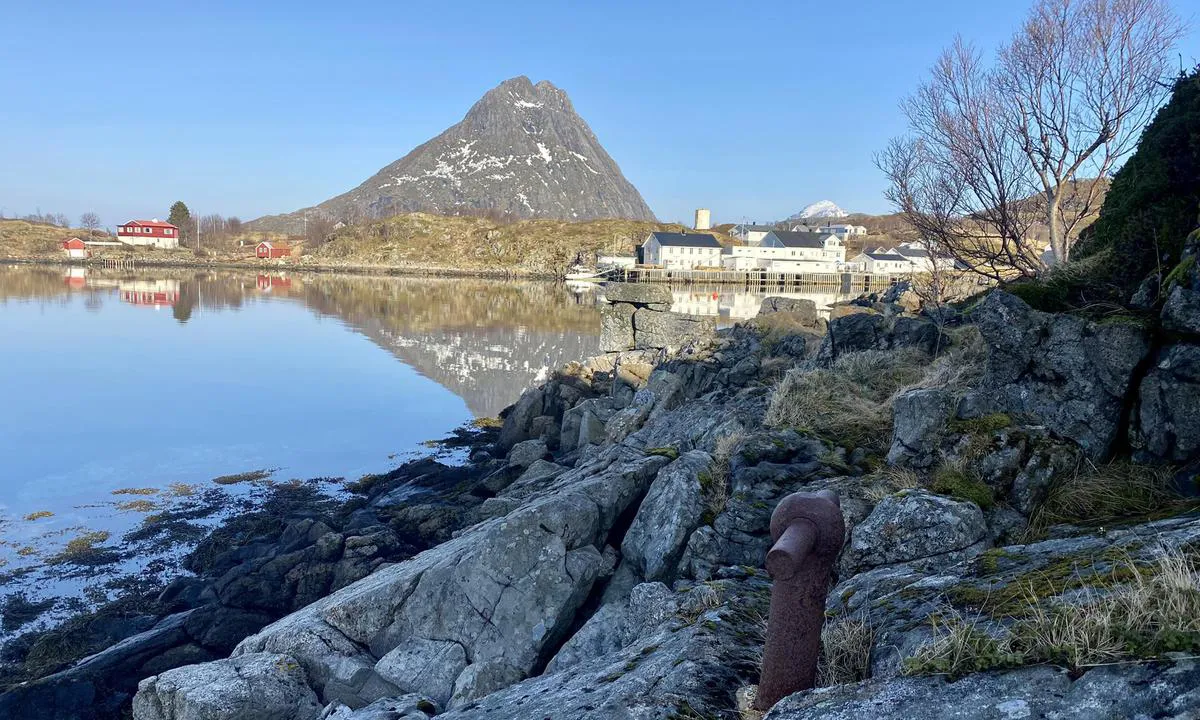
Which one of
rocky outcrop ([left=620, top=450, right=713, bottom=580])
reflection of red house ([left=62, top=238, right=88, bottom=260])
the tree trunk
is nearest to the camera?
rocky outcrop ([left=620, top=450, right=713, bottom=580])

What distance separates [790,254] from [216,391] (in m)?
113

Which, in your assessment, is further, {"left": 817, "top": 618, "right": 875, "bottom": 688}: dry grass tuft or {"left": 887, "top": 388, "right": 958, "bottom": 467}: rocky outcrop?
{"left": 887, "top": 388, "right": 958, "bottom": 467}: rocky outcrop

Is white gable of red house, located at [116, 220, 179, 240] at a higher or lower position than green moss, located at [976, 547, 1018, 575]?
higher

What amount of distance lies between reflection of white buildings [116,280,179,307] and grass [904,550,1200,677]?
73.8 metres

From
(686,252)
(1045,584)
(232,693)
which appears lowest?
(232,693)

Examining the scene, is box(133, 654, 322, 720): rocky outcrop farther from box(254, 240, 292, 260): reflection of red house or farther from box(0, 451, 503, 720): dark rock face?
box(254, 240, 292, 260): reflection of red house

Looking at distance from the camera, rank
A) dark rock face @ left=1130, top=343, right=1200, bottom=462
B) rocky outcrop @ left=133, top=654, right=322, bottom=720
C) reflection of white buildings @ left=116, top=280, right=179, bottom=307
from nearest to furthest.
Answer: dark rock face @ left=1130, top=343, right=1200, bottom=462 → rocky outcrop @ left=133, top=654, right=322, bottom=720 → reflection of white buildings @ left=116, top=280, right=179, bottom=307

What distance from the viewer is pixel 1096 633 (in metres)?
2.91

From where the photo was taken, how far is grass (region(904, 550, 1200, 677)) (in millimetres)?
2793

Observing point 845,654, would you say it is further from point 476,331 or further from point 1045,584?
point 476,331

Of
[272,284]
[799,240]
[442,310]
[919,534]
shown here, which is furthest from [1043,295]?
[799,240]

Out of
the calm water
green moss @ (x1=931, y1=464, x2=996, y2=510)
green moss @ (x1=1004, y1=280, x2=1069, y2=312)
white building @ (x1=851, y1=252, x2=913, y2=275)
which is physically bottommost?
the calm water

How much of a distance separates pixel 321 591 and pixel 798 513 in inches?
438

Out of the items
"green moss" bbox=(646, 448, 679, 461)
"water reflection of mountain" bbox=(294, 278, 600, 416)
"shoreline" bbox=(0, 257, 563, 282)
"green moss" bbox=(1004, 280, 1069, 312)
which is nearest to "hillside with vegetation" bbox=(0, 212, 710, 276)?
"shoreline" bbox=(0, 257, 563, 282)
